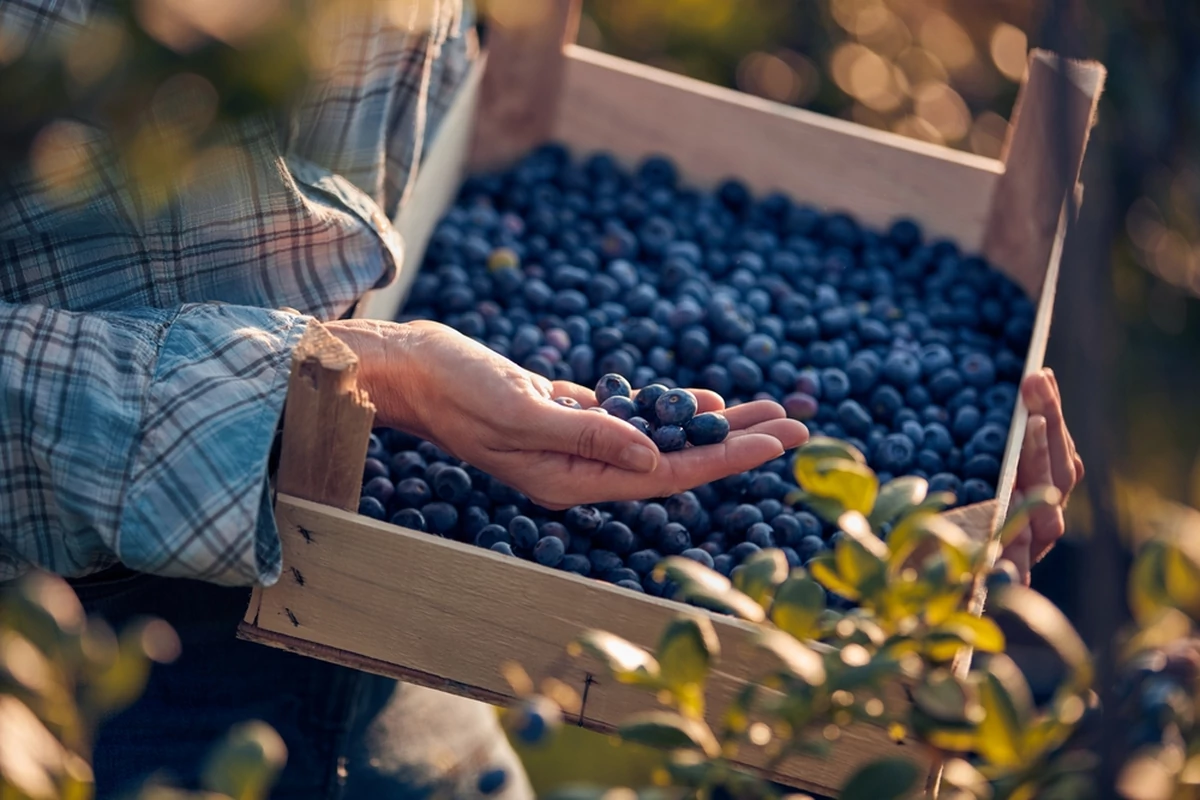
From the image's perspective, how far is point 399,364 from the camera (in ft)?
4.26

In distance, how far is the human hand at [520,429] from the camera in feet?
4.11

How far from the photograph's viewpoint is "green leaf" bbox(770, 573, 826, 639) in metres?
0.66

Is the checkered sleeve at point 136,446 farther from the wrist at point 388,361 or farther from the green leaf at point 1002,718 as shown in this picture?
the green leaf at point 1002,718

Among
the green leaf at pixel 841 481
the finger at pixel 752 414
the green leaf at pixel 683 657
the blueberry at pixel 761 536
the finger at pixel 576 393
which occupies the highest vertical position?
the green leaf at pixel 841 481

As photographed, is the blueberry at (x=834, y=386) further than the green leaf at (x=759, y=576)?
Yes

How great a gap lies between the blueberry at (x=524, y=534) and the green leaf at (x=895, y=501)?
2.29 feet

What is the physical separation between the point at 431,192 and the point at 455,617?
0.91m

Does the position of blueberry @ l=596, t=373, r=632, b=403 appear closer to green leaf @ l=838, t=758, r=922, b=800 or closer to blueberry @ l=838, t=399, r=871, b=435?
blueberry @ l=838, t=399, r=871, b=435

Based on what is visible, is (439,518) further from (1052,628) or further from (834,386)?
(1052,628)

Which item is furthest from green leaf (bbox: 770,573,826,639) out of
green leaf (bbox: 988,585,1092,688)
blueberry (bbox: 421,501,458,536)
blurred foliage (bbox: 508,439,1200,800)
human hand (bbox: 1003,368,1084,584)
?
human hand (bbox: 1003,368,1084,584)

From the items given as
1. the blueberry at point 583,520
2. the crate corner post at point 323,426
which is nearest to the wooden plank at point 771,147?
the blueberry at point 583,520

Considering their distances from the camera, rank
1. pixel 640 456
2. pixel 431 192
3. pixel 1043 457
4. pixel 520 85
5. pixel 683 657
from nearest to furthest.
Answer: pixel 683 657 < pixel 640 456 < pixel 1043 457 < pixel 431 192 < pixel 520 85

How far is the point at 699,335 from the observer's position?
1755 millimetres

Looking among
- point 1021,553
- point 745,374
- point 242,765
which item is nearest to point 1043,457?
point 1021,553
